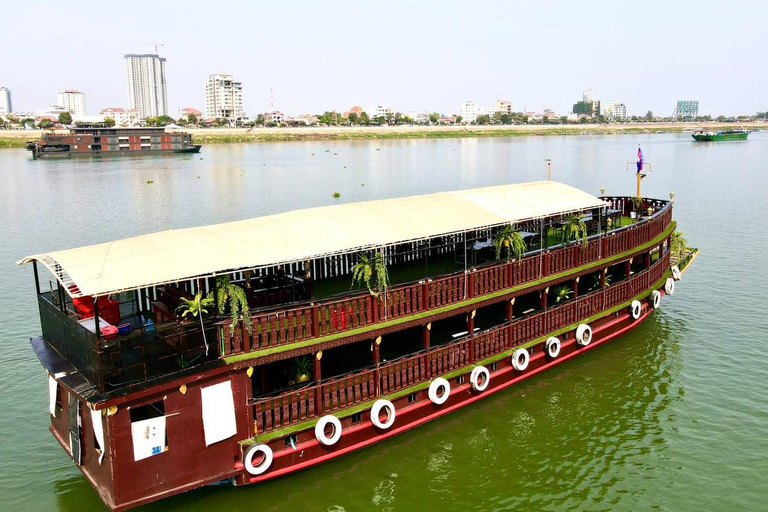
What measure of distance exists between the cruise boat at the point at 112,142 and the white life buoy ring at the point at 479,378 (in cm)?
11179

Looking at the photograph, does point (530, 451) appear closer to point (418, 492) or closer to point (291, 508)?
point (418, 492)

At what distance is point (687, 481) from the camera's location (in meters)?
13.4

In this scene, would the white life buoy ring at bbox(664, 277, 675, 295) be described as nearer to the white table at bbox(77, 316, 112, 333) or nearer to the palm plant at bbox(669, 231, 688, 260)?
→ the palm plant at bbox(669, 231, 688, 260)

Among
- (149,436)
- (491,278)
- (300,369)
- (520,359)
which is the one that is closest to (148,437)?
(149,436)

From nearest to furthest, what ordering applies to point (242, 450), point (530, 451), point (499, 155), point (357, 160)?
1. point (242, 450)
2. point (530, 451)
3. point (357, 160)
4. point (499, 155)

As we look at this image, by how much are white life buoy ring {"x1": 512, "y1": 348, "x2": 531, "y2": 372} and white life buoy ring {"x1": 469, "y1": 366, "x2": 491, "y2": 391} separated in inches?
41.2

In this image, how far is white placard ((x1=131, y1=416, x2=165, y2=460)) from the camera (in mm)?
10258

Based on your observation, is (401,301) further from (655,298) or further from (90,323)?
(655,298)

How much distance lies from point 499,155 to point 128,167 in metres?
58.0

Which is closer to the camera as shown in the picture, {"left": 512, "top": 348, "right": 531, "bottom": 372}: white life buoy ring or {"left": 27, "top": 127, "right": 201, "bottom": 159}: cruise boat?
{"left": 512, "top": 348, "right": 531, "bottom": 372}: white life buoy ring

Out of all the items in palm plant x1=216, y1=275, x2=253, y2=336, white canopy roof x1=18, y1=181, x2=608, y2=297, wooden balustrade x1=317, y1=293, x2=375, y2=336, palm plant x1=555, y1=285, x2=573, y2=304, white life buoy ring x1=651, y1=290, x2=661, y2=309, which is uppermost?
white canopy roof x1=18, y1=181, x2=608, y2=297

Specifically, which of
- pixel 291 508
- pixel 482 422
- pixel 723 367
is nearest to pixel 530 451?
pixel 482 422

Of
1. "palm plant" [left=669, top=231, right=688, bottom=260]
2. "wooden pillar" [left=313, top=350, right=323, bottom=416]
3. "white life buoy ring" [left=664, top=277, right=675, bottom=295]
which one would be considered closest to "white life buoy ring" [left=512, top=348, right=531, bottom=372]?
"wooden pillar" [left=313, top=350, right=323, bottom=416]

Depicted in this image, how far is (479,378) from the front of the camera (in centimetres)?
1502
